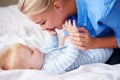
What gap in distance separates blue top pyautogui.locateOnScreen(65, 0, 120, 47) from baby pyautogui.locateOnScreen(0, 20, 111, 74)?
0.08 meters

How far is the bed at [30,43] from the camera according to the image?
0.89 metres

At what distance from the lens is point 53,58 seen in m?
1.09

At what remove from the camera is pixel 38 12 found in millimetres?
1023

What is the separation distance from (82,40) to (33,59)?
0.21 meters

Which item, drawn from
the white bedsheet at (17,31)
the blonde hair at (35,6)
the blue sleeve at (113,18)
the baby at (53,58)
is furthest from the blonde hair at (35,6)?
the white bedsheet at (17,31)

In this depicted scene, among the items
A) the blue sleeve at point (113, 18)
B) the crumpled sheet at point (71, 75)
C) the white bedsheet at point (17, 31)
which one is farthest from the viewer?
the white bedsheet at point (17, 31)

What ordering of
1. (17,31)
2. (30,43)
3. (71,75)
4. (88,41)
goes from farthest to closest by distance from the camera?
(17,31) < (30,43) < (88,41) < (71,75)

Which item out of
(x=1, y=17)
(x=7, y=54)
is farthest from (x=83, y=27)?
(x=1, y=17)

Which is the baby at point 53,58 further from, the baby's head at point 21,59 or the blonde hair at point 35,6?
the blonde hair at point 35,6

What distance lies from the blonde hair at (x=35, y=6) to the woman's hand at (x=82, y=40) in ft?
0.48

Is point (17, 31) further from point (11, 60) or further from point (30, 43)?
point (11, 60)

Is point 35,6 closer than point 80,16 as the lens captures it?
Yes

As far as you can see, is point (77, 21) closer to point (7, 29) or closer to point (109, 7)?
point (109, 7)

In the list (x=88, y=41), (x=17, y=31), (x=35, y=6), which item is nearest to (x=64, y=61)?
(x=88, y=41)
